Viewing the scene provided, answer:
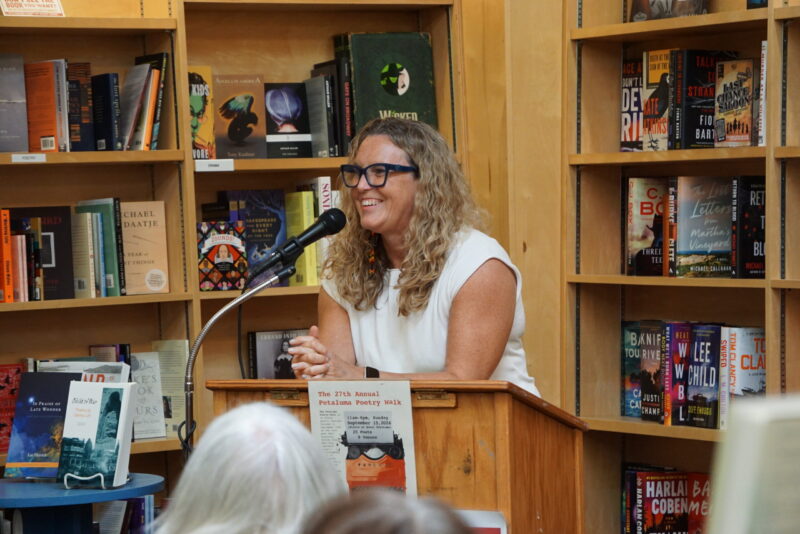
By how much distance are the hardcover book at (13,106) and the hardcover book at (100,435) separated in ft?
3.13

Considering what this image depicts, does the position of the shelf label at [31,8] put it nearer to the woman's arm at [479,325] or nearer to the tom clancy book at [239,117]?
the tom clancy book at [239,117]

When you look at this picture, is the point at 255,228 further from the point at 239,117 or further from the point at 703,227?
the point at 703,227

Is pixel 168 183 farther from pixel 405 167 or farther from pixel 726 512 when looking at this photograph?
pixel 726 512

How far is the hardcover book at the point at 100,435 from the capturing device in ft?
8.43

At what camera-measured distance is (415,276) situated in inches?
97.9

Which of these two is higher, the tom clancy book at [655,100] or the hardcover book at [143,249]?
the tom clancy book at [655,100]

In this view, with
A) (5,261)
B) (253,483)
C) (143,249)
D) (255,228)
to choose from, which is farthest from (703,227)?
(253,483)

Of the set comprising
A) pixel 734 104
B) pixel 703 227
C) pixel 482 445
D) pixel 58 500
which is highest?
pixel 734 104

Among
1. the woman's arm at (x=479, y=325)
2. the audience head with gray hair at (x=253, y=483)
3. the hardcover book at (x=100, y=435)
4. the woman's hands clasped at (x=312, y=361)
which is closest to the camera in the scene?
the audience head with gray hair at (x=253, y=483)

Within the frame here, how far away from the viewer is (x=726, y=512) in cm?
60

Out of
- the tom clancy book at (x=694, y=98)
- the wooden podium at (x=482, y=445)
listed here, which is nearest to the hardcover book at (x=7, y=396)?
the wooden podium at (x=482, y=445)

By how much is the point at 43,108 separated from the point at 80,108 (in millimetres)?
109

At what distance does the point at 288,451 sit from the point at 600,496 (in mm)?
2722

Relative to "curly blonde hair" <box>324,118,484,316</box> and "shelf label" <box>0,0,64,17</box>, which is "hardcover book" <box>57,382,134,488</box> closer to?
"curly blonde hair" <box>324,118,484,316</box>
